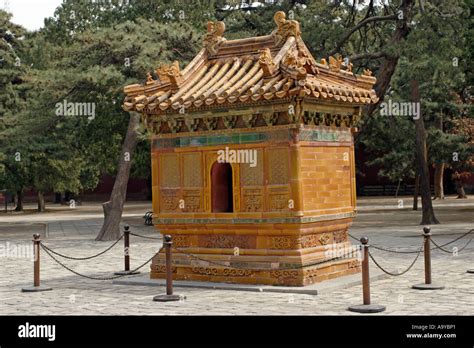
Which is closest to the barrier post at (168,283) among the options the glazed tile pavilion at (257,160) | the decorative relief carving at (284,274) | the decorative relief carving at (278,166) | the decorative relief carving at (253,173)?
the glazed tile pavilion at (257,160)

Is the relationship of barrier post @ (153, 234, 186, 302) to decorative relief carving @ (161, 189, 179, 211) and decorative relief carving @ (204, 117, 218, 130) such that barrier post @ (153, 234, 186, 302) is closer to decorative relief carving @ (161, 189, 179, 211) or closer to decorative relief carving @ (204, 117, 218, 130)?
decorative relief carving @ (161, 189, 179, 211)

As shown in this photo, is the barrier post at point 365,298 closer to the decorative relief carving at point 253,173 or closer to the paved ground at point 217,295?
the paved ground at point 217,295

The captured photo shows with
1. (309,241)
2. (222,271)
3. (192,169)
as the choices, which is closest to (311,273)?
(309,241)

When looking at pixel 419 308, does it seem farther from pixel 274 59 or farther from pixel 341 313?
pixel 274 59

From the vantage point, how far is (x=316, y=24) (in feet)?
81.5

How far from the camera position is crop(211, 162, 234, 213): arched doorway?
13.6 metres


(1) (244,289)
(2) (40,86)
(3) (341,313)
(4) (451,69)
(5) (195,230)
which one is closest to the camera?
(3) (341,313)

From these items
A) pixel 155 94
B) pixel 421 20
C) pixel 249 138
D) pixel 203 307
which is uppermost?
pixel 421 20

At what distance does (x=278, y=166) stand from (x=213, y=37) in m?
3.54

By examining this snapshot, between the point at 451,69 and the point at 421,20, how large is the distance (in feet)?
6.13

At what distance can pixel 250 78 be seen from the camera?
13422 millimetres

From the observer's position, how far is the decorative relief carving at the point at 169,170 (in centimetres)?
1380

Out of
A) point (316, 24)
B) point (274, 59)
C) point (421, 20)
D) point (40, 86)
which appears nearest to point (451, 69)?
point (421, 20)

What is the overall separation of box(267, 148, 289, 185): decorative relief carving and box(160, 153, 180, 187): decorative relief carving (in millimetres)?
1906
